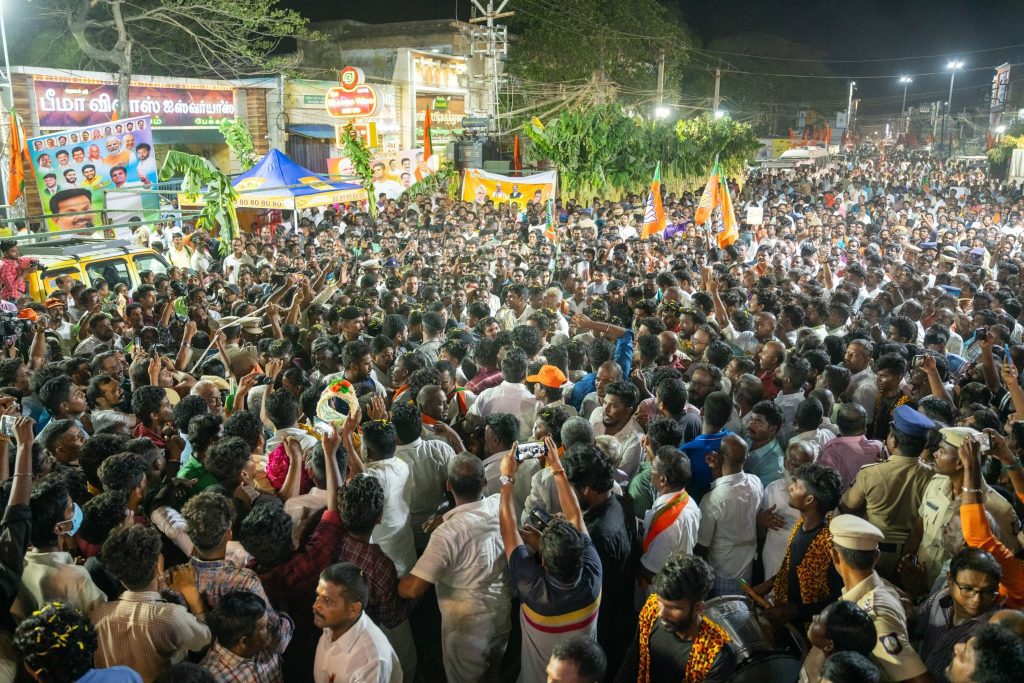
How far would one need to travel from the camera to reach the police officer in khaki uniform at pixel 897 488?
3.94 m

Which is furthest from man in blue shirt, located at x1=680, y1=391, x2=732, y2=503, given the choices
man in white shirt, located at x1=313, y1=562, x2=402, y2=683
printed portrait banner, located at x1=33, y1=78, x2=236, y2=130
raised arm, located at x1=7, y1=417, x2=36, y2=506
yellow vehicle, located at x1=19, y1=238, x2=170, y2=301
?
printed portrait banner, located at x1=33, y1=78, x2=236, y2=130

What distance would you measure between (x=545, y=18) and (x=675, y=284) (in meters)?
31.4

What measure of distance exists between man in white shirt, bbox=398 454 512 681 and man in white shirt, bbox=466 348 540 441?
5.85ft

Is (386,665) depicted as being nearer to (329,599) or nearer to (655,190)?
(329,599)

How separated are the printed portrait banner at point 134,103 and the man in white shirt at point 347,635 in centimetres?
1772

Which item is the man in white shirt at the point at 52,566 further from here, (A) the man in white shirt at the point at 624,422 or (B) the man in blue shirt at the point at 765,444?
(B) the man in blue shirt at the point at 765,444

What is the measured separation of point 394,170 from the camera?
21953mm

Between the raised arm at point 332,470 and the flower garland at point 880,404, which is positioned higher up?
the raised arm at point 332,470

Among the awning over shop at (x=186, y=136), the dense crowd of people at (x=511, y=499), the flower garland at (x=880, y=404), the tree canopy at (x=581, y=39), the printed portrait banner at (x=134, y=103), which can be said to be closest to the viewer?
the dense crowd of people at (x=511, y=499)

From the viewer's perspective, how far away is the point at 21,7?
23.1 meters

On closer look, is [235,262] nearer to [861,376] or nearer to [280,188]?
[280,188]

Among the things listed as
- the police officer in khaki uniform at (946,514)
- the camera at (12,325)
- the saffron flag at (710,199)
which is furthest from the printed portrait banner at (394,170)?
the police officer in khaki uniform at (946,514)

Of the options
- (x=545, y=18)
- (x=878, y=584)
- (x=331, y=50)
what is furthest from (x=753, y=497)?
(x=545, y=18)

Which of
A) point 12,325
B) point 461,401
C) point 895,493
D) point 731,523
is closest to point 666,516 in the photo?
point 731,523
